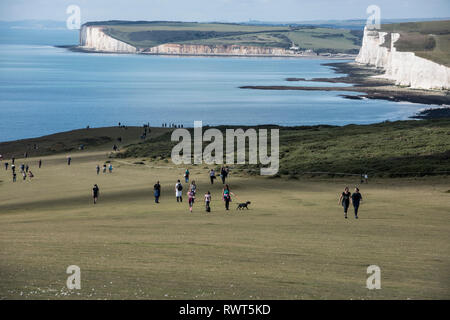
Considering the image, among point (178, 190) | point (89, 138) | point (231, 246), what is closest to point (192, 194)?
point (178, 190)

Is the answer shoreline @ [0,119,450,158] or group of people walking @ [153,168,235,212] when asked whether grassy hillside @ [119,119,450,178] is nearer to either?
shoreline @ [0,119,450,158]

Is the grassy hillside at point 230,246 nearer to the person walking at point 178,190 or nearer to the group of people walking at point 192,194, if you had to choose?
the group of people walking at point 192,194

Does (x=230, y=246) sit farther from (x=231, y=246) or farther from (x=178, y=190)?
(x=178, y=190)

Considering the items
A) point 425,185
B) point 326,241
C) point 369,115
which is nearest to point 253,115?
point 369,115

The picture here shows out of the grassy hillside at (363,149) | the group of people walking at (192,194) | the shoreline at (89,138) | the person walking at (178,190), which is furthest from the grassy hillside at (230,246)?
the shoreline at (89,138)

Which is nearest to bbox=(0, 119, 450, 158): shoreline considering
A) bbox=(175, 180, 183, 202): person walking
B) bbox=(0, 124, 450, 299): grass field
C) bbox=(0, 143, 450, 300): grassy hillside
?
bbox=(0, 124, 450, 299): grass field
